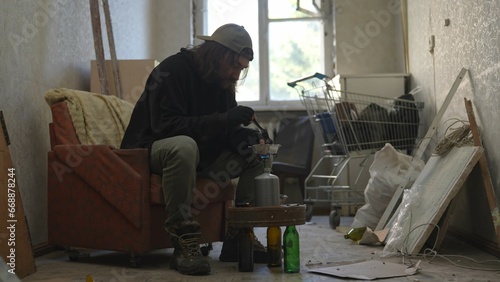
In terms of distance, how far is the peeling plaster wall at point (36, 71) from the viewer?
104 inches

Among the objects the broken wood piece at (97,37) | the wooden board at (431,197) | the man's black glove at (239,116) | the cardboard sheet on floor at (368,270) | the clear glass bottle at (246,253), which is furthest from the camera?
the broken wood piece at (97,37)

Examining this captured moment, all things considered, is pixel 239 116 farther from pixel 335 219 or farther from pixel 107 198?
pixel 335 219

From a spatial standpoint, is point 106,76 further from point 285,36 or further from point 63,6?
point 285,36

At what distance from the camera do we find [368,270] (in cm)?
221

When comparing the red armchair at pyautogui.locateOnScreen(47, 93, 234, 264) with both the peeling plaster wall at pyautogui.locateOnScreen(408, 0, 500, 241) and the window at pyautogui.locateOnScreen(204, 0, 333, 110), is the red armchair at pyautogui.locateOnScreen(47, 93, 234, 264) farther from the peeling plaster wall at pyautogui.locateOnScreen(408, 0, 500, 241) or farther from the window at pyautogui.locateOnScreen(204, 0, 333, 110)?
the window at pyautogui.locateOnScreen(204, 0, 333, 110)

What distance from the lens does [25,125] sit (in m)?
2.77

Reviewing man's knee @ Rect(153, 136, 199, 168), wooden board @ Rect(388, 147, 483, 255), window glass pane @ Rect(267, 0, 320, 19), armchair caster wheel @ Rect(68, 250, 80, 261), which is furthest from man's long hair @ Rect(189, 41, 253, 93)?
window glass pane @ Rect(267, 0, 320, 19)

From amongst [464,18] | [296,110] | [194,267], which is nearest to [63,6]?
[194,267]

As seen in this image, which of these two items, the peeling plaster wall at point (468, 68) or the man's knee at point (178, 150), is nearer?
the man's knee at point (178, 150)

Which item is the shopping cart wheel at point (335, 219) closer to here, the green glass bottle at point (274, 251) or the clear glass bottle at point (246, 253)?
the green glass bottle at point (274, 251)

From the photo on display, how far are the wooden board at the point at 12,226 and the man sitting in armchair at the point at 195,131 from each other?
1.68 ft

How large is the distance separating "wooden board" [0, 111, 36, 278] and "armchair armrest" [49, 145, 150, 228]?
1.06 ft

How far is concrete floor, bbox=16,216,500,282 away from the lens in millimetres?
2125

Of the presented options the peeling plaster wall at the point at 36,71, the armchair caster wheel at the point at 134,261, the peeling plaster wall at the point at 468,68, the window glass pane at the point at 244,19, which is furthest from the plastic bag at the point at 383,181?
the window glass pane at the point at 244,19
